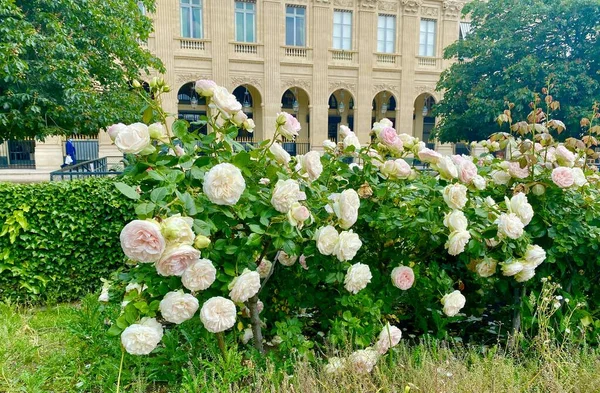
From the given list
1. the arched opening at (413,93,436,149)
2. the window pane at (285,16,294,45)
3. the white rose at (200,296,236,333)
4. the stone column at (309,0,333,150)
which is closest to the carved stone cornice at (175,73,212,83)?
the window pane at (285,16,294,45)

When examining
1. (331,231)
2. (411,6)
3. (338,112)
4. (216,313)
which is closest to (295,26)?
(338,112)

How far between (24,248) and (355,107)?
2285 centimetres

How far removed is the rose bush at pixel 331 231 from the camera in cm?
196

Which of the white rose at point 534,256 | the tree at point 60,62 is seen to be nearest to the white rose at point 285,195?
the white rose at point 534,256

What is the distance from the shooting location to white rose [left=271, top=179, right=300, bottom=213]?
2.03 m

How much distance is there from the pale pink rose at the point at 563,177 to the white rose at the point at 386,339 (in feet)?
4.59

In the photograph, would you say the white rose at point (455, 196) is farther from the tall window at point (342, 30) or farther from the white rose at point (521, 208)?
the tall window at point (342, 30)

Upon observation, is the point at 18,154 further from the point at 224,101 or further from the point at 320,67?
the point at 224,101

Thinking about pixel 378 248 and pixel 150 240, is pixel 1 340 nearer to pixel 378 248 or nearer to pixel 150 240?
pixel 150 240

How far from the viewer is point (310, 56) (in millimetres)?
24469

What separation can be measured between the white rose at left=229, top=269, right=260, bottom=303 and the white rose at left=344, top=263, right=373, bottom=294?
23.2 inches

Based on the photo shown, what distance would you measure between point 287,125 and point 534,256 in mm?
1710

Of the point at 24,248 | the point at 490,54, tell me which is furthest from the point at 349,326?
the point at 490,54

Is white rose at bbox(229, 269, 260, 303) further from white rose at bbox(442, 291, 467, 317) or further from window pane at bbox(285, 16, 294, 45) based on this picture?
window pane at bbox(285, 16, 294, 45)
